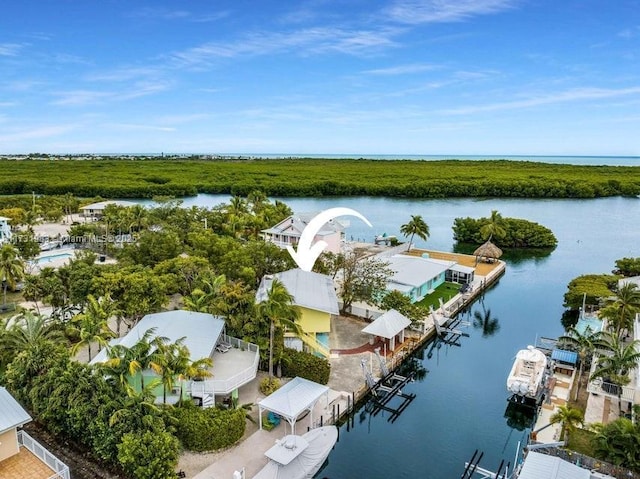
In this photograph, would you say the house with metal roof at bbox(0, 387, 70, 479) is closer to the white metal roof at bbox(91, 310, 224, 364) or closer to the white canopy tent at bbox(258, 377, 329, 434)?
the white metal roof at bbox(91, 310, 224, 364)

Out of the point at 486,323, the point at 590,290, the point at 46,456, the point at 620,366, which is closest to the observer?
the point at 46,456

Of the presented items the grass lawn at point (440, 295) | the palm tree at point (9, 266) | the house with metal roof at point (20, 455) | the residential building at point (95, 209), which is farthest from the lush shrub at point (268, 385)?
the residential building at point (95, 209)

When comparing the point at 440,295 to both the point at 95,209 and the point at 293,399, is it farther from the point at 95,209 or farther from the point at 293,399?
the point at 95,209

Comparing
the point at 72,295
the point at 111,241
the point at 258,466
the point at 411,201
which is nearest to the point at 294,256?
the point at 72,295

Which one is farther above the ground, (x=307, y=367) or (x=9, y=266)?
(x=9, y=266)

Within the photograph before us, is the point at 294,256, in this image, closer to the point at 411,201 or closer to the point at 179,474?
the point at 179,474

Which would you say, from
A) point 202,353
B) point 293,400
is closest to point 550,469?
point 293,400

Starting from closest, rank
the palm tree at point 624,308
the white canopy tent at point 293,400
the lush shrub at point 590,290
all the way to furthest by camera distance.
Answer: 1. the white canopy tent at point 293,400
2. the palm tree at point 624,308
3. the lush shrub at point 590,290

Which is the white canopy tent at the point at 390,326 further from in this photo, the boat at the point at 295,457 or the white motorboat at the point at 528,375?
the boat at the point at 295,457
